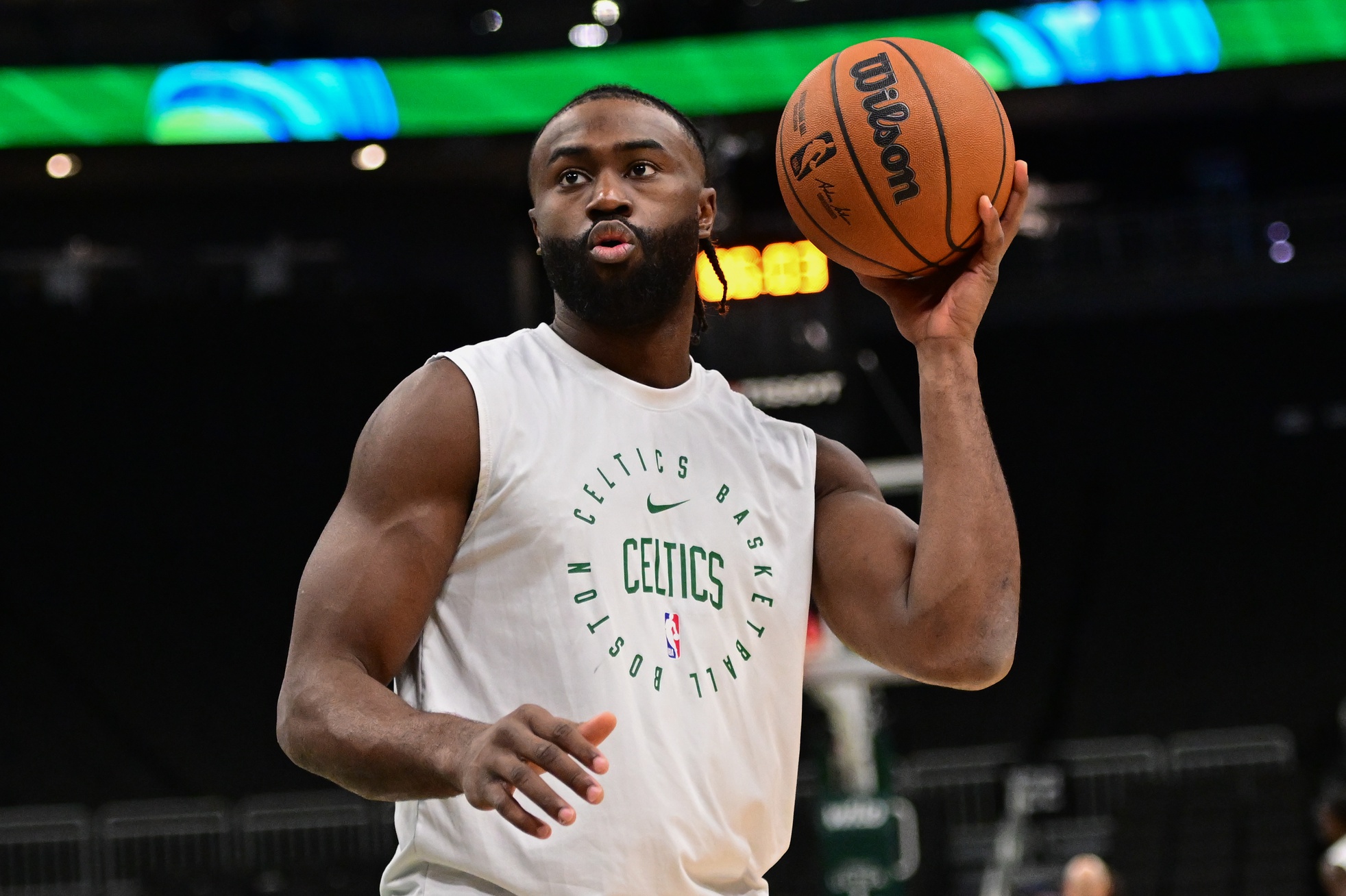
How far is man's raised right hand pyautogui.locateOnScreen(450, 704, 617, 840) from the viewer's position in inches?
67.1

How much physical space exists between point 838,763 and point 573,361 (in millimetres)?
8052

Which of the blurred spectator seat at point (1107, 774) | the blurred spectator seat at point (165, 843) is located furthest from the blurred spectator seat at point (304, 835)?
the blurred spectator seat at point (1107, 774)

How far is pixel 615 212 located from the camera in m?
2.52

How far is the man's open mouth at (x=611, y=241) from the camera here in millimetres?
2502

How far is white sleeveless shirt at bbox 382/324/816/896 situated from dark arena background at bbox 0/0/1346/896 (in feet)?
27.0

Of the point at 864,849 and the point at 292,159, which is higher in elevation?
the point at 292,159

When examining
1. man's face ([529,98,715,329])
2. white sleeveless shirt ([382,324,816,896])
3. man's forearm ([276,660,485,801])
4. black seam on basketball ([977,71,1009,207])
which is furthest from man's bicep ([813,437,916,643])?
man's forearm ([276,660,485,801])

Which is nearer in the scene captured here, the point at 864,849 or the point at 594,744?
the point at 594,744

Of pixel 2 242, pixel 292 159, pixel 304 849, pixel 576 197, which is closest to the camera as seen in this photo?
pixel 576 197

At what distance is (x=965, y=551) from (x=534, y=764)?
1.01 metres

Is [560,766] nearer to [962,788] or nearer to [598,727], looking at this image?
[598,727]

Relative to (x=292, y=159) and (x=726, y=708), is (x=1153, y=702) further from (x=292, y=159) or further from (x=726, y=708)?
(x=726, y=708)

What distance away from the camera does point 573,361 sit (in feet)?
8.51

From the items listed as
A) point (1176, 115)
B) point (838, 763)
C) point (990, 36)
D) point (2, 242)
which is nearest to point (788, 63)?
point (990, 36)
